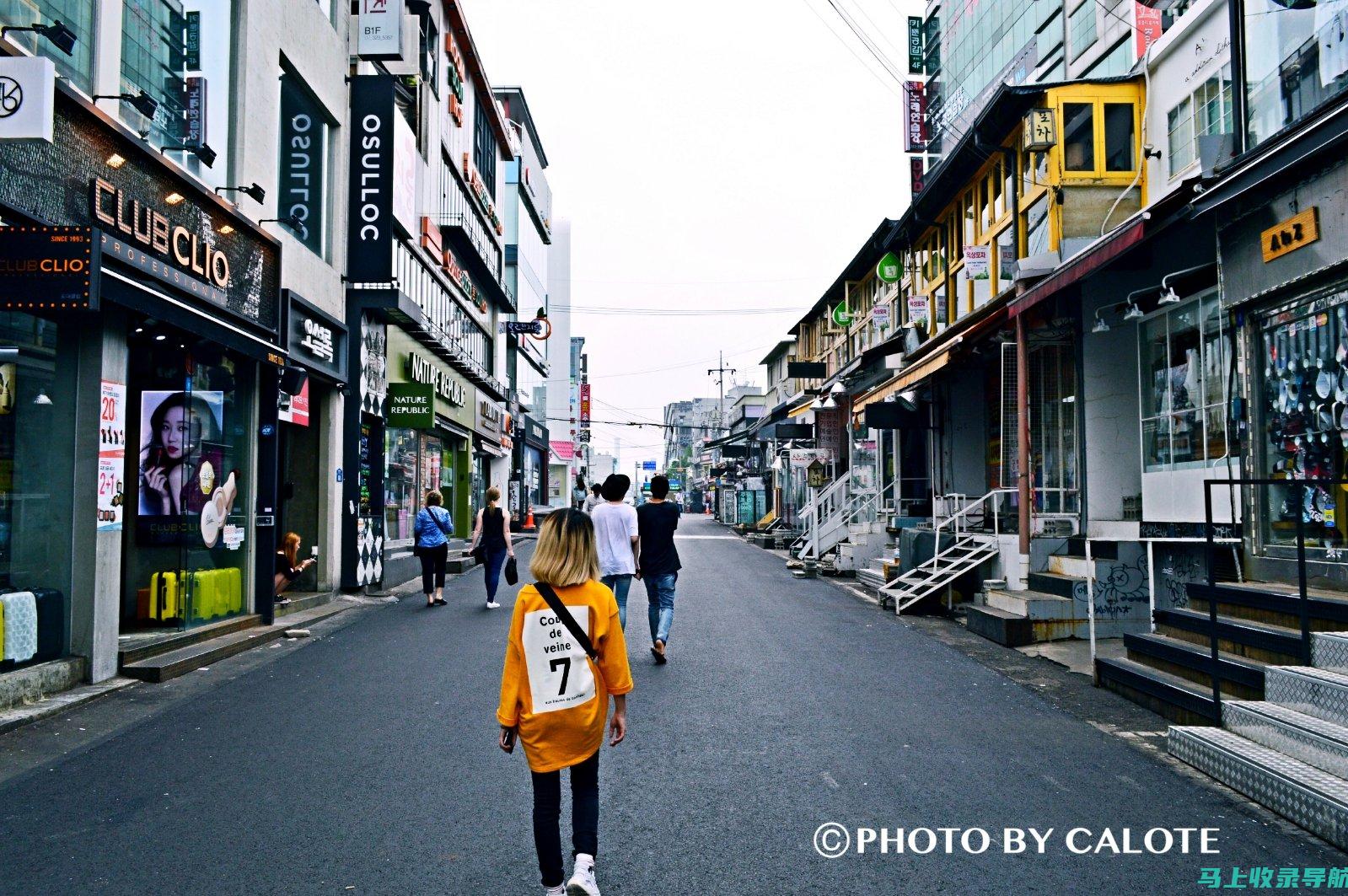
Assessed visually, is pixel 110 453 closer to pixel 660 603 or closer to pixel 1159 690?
pixel 660 603

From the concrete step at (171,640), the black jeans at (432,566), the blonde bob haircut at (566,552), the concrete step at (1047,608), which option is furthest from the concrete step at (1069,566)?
the concrete step at (171,640)

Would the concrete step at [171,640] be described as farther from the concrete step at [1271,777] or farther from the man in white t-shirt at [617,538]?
the concrete step at [1271,777]

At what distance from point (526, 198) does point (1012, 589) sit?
3922 cm

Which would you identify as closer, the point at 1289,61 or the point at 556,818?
the point at 556,818

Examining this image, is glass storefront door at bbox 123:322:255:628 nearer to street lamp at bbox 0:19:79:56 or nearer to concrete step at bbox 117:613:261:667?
concrete step at bbox 117:613:261:667

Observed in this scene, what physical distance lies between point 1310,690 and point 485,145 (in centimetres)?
3190

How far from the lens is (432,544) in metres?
14.8

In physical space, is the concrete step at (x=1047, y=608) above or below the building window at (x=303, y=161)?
below

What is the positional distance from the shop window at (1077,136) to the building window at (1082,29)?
1013 cm

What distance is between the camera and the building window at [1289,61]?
323 inches

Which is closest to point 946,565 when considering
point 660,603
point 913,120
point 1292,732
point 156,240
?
point 660,603

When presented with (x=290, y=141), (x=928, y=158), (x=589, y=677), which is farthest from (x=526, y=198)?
(x=589, y=677)

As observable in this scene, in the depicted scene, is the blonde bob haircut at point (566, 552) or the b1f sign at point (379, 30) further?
the b1f sign at point (379, 30)

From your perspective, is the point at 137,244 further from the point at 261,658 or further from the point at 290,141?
the point at 290,141
